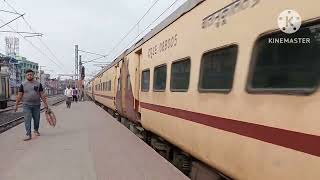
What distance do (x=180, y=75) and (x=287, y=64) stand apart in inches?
143

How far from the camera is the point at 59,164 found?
8.59 meters

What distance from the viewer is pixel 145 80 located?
1186 centimetres

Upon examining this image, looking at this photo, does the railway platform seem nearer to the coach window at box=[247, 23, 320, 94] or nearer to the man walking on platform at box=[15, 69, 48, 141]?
the man walking on platform at box=[15, 69, 48, 141]

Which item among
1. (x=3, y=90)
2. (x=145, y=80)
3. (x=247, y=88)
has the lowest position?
(x=3, y=90)

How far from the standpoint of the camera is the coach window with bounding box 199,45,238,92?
5355 millimetres

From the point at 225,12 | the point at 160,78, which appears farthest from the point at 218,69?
the point at 160,78

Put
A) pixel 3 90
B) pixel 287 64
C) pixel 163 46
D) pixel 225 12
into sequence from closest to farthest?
pixel 287 64 < pixel 225 12 < pixel 163 46 < pixel 3 90

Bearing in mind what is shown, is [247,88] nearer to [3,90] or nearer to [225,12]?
[225,12]

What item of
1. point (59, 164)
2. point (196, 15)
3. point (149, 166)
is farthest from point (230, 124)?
point (59, 164)

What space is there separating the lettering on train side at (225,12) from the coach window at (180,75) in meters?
1.08

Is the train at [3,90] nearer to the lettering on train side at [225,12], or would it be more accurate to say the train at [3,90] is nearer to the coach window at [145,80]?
the coach window at [145,80]

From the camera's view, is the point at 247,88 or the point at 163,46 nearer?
the point at 247,88

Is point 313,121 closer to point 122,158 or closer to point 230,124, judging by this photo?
point 230,124

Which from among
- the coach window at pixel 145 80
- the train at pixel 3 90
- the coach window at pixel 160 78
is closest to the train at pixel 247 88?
the coach window at pixel 160 78
